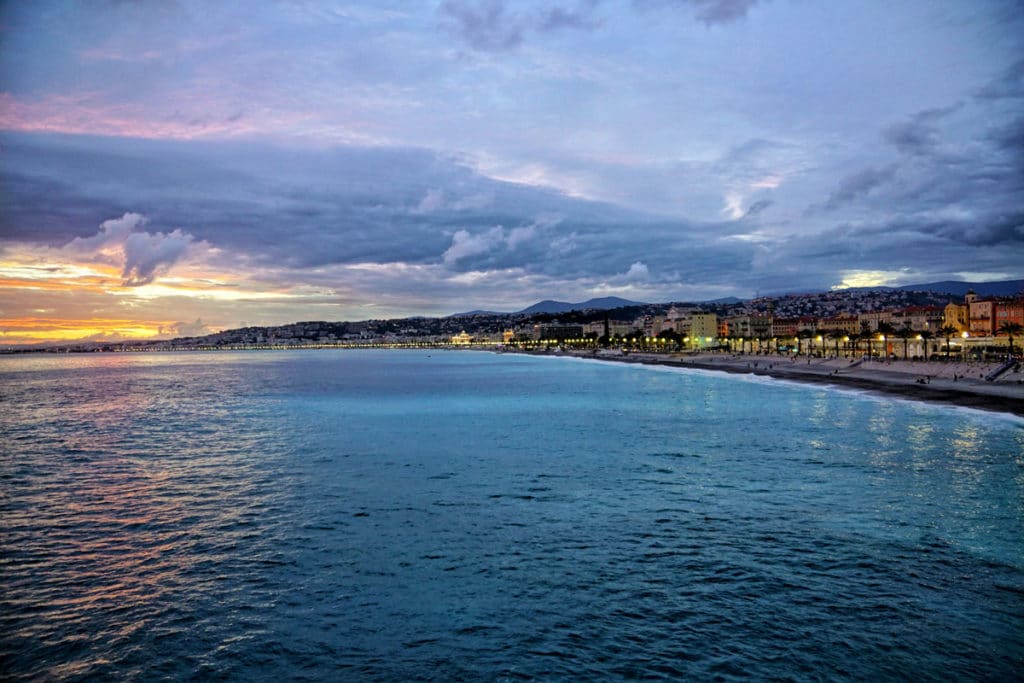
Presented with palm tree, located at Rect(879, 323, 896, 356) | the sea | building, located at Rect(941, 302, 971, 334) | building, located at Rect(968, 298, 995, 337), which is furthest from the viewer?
building, located at Rect(941, 302, 971, 334)

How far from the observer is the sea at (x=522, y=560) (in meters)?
10.5

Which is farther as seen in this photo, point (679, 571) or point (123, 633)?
point (679, 571)

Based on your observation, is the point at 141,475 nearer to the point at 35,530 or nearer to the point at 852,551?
the point at 35,530

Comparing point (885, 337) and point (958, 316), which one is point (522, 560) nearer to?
point (885, 337)

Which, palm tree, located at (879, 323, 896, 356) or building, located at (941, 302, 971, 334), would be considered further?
building, located at (941, 302, 971, 334)

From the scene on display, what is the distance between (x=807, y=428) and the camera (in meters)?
36.4

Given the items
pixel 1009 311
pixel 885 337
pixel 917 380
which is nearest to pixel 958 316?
pixel 1009 311

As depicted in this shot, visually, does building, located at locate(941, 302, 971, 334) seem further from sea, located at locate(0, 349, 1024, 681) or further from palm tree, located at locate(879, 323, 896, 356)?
sea, located at locate(0, 349, 1024, 681)

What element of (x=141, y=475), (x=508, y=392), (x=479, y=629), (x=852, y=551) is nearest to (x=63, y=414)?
(x=141, y=475)

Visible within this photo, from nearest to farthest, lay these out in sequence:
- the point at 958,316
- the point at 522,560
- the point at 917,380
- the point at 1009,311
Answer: the point at 522,560 < the point at 917,380 < the point at 1009,311 < the point at 958,316

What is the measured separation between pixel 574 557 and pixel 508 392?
5544 centimetres

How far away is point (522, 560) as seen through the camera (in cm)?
1488

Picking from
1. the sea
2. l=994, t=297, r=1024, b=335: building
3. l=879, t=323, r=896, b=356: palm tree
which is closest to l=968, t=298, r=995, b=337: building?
l=994, t=297, r=1024, b=335: building

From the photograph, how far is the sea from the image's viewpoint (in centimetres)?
1049
